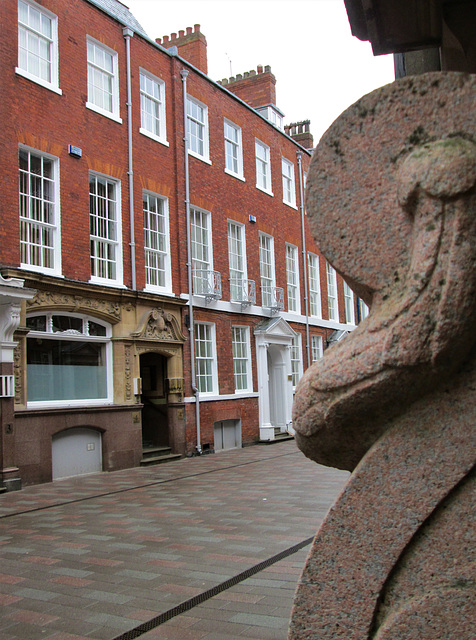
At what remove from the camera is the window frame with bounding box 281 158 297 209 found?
996 inches

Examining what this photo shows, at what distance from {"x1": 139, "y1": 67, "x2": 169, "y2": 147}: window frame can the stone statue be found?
15.4 metres

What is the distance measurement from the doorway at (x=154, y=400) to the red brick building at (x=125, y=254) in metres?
0.05

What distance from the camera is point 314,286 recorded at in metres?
27.0

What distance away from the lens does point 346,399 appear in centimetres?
221

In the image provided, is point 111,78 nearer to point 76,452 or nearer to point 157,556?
point 76,452

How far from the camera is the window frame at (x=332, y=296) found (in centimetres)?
2858

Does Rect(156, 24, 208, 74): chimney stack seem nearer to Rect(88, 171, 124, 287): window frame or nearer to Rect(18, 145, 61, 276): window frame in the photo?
Rect(88, 171, 124, 287): window frame

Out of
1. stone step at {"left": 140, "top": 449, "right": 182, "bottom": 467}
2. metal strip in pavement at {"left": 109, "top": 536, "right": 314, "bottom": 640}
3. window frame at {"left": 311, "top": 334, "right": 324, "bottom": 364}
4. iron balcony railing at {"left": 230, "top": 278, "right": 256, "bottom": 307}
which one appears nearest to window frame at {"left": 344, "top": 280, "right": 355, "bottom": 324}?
window frame at {"left": 311, "top": 334, "right": 324, "bottom": 364}

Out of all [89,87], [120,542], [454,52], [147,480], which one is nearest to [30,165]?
[89,87]

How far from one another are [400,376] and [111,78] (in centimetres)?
1562

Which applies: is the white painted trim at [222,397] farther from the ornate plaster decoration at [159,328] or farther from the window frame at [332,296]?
the window frame at [332,296]

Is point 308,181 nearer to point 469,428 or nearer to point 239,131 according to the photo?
point 469,428

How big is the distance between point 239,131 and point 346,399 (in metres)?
20.7

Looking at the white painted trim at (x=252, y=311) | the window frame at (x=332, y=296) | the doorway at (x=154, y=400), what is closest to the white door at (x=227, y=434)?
the doorway at (x=154, y=400)
